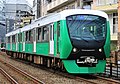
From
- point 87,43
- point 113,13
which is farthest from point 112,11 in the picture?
point 87,43

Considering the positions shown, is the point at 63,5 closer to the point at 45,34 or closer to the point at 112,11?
the point at 112,11

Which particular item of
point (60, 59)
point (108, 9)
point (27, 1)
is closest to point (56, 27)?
point (60, 59)

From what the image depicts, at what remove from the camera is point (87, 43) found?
51.7ft

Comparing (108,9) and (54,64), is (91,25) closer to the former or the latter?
(54,64)

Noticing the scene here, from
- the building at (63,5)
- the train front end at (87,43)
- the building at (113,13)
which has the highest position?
the building at (63,5)

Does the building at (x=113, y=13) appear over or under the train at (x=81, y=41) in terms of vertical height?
over

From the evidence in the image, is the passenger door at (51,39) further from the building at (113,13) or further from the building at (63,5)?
the building at (63,5)

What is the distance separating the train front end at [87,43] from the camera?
617 inches

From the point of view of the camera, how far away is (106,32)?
16188 millimetres

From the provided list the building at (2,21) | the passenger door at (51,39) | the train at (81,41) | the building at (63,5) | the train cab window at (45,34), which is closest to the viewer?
the train at (81,41)

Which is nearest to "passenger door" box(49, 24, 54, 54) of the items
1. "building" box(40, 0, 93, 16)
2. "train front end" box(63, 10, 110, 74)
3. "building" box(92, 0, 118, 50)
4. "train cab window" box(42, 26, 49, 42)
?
"train cab window" box(42, 26, 49, 42)

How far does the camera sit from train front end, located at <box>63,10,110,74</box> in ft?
51.4

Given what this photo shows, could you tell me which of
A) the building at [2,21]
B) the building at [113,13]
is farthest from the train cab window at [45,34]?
the building at [2,21]

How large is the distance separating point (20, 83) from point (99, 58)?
4054mm
